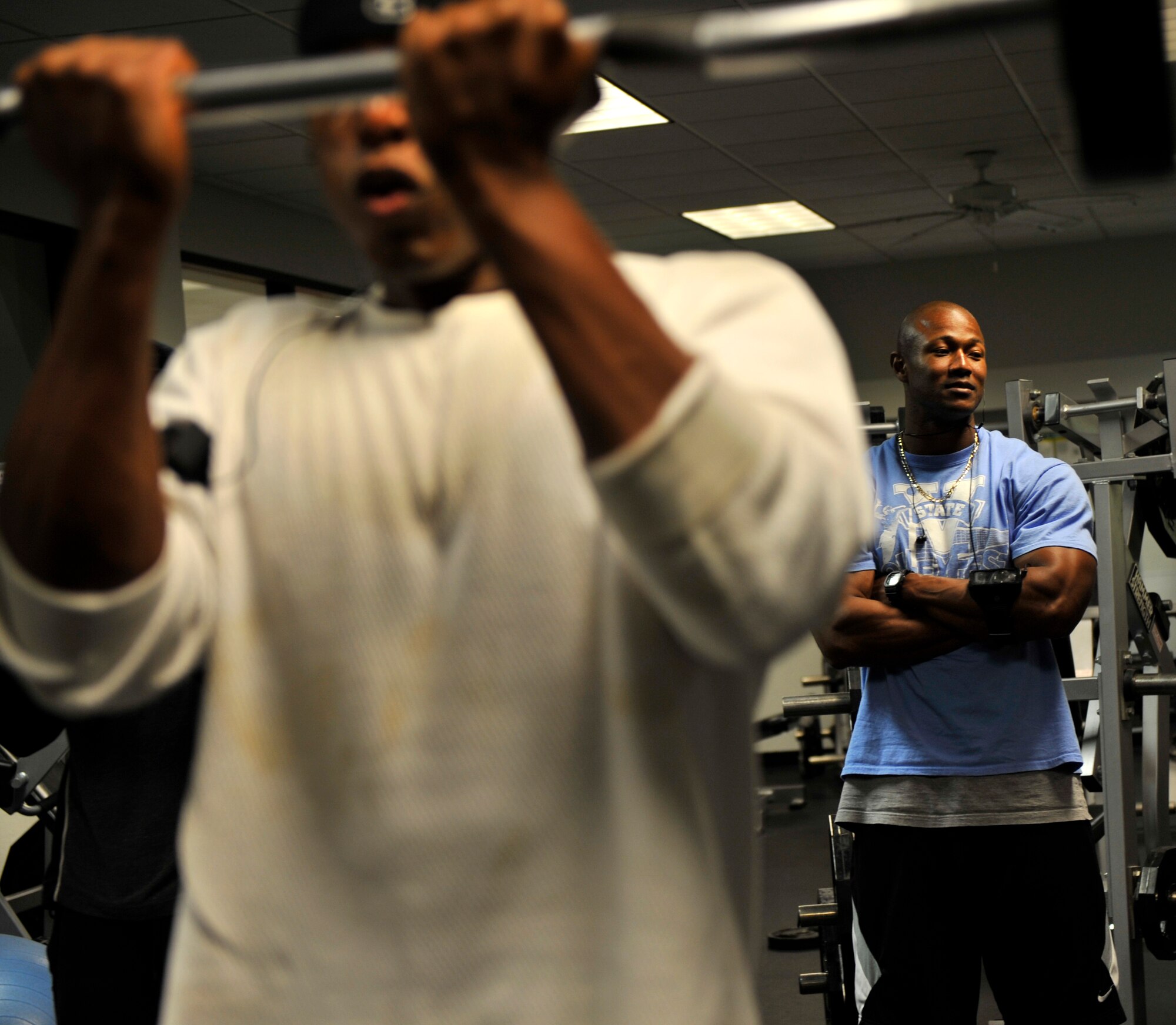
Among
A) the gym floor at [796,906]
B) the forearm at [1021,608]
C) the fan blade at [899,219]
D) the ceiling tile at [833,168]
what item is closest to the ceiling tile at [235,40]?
the ceiling tile at [833,168]

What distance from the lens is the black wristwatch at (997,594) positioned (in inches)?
98.5

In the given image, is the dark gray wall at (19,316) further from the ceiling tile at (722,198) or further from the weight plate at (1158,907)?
the weight plate at (1158,907)

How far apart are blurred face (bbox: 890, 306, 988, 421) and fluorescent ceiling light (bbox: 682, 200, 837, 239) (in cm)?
502

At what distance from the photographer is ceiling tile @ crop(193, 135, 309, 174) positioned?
595cm

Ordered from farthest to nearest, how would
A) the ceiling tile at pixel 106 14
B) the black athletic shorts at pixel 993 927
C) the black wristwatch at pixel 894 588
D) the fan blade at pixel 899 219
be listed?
1. the fan blade at pixel 899 219
2. the ceiling tile at pixel 106 14
3. the black wristwatch at pixel 894 588
4. the black athletic shorts at pixel 993 927

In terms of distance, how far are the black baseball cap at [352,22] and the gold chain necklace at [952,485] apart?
2.07 m

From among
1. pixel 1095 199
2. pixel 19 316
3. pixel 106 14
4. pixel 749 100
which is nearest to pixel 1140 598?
pixel 749 100

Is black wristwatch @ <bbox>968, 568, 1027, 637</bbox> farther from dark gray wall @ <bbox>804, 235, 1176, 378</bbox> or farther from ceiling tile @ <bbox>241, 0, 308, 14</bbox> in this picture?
dark gray wall @ <bbox>804, 235, 1176, 378</bbox>

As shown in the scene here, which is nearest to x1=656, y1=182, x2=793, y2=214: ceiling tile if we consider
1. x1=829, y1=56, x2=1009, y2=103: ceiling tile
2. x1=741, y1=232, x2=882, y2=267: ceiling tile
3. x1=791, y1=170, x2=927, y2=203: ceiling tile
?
x1=791, y1=170, x2=927, y2=203: ceiling tile

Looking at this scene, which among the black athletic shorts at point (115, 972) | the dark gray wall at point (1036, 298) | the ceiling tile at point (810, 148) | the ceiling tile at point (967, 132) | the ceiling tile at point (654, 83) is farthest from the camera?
the dark gray wall at point (1036, 298)

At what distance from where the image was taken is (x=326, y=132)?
85 centimetres

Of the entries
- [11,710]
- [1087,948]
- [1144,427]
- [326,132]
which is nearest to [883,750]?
[1087,948]

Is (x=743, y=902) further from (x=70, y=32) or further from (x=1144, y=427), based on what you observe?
(x=70, y=32)

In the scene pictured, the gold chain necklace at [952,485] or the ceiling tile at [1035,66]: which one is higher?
the ceiling tile at [1035,66]
